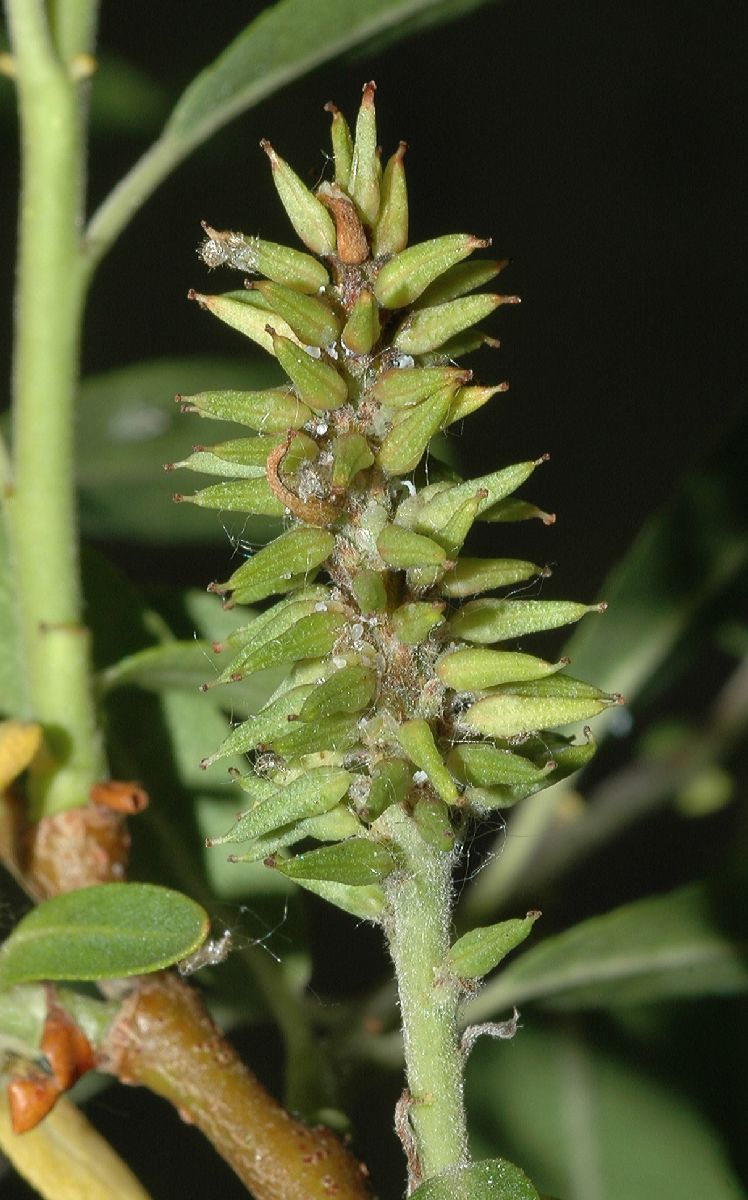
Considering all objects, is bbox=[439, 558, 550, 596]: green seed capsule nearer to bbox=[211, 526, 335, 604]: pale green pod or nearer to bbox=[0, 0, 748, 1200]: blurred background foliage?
bbox=[211, 526, 335, 604]: pale green pod

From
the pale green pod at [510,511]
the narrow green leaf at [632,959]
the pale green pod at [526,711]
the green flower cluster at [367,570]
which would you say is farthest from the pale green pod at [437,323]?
the narrow green leaf at [632,959]

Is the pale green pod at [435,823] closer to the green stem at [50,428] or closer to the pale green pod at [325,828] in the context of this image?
the pale green pod at [325,828]

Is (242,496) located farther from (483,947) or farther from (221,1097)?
(221,1097)

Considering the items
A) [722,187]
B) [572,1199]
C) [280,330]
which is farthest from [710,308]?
[280,330]

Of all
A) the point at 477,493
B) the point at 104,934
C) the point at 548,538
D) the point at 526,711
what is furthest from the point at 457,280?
the point at 548,538

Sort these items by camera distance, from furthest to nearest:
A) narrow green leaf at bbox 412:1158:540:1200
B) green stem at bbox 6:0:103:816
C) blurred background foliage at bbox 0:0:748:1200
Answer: blurred background foliage at bbox 0:0:748:1200
green stem at bbox 6:0:103:816
narrow green leaf at bbox 412:1158:540:1200

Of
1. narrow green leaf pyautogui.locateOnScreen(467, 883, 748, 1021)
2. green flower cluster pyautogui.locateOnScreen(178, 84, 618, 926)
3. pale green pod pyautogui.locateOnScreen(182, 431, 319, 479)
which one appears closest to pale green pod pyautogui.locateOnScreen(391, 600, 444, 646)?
green flower cluster pyautogui.locateOnScreen(178, 84, 618, 926)

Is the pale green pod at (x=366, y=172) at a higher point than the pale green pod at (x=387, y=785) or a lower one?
higher
